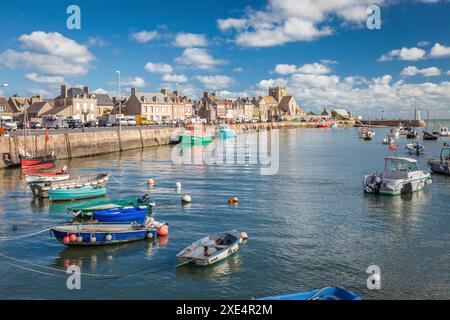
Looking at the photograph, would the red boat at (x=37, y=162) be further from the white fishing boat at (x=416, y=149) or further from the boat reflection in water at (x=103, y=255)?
the white fishing boat at (x=416, y=149)

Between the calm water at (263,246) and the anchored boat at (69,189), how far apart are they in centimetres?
124

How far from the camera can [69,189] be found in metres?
31.5

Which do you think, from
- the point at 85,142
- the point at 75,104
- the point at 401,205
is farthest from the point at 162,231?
the point at 75,104

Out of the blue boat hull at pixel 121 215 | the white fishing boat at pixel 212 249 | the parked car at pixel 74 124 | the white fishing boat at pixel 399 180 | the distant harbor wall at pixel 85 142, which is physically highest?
the parked car at pixel 74 124

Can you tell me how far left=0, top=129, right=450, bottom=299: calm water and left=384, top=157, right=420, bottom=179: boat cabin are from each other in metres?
2.15

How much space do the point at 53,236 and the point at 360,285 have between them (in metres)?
15.0

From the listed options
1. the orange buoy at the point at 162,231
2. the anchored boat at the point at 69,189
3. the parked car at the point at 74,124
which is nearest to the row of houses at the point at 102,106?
the parked car at the point at 74,124

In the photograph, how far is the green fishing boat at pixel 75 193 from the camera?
30.7 m

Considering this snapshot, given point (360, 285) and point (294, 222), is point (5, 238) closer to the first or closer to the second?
point (294, 222)

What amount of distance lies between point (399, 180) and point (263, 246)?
56.5ft

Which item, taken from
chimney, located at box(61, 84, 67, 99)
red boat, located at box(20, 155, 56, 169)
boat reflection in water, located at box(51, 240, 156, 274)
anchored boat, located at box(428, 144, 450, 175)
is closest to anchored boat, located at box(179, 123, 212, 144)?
chimney, located at box(61, 84, 67, 99)

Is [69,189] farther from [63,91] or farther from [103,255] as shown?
[63,91]

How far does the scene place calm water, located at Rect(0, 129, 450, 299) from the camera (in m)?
16.4
